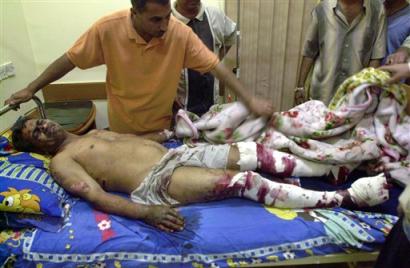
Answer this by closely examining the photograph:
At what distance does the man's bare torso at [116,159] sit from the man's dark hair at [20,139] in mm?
222

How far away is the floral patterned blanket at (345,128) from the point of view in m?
1.53

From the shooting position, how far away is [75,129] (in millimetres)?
2365

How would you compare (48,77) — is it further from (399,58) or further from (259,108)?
(399,58)

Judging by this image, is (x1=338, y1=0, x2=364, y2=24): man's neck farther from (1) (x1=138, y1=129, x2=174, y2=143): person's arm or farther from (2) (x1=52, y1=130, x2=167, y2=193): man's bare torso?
(2) (x1=52, y1=130, x2=167, y2=193): man's bare torso

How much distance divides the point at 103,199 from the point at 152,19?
0.81m

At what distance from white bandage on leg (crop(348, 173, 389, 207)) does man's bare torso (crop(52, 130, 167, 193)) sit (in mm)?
885

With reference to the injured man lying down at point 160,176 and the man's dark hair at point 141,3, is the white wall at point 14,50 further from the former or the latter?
the man's dark hair at point 141,3

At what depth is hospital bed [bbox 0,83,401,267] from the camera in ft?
4.17

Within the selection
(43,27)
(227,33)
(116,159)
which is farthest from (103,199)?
(43,27)

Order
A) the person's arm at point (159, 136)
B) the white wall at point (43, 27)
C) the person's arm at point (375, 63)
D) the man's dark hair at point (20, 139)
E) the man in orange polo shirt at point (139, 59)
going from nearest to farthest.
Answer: the man in orange polo shirt at point (139, 59)
the man's dark hair at point (20, 139)
the person's arm at point (159, 136)
the person's arm at point (375, 63)
the white wall at point (43, 27)

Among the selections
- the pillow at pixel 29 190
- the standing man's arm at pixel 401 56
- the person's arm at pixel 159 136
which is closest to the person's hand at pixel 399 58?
the standing man's arm at pixel 401 56

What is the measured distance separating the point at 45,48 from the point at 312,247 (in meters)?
2.46

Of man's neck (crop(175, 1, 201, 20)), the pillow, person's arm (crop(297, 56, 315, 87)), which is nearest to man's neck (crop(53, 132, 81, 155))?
the pillow

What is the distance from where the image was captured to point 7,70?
7.50 feet
